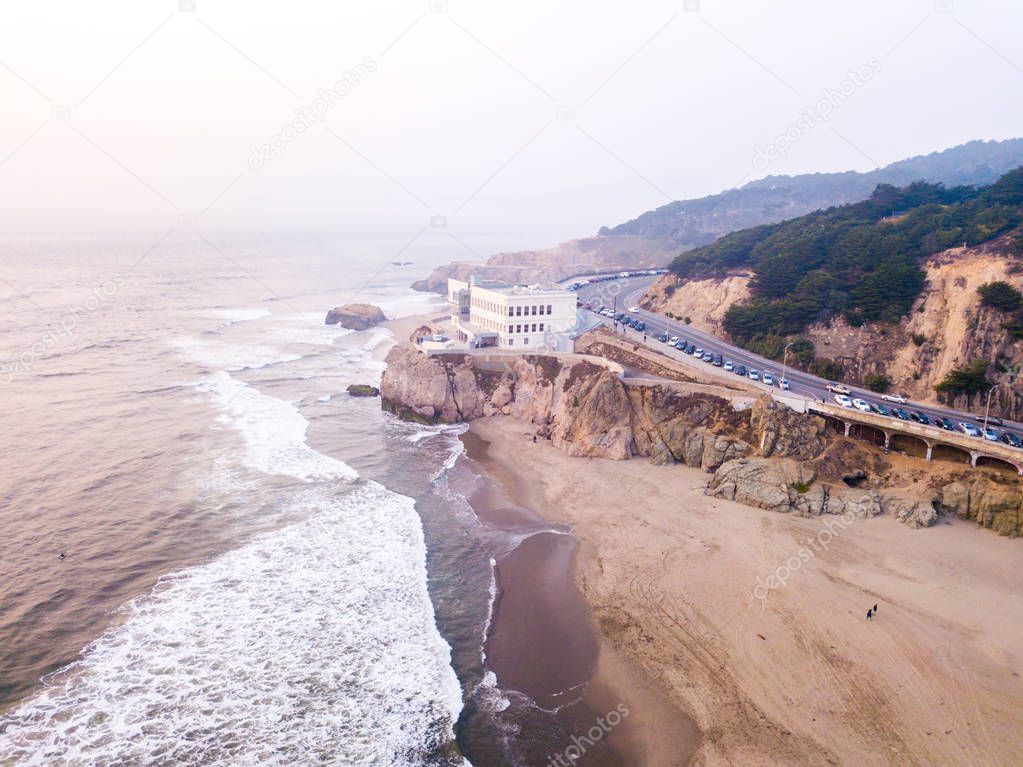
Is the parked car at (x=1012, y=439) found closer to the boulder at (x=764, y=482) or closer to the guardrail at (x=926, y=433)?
the guardrail at (x=926, y=433)

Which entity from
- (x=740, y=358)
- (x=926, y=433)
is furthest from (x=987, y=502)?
(x=740, y=358)

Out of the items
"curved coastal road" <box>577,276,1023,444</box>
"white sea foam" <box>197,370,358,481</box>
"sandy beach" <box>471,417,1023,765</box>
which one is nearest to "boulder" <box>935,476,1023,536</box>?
"sandy beach" <box>471,417,1023,765</box>

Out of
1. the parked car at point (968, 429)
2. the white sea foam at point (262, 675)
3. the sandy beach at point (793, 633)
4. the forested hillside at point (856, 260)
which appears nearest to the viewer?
the white sea foam at point (262, 675)

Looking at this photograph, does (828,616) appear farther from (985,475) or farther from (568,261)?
(568,261)

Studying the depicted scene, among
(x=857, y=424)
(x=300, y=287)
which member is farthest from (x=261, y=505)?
(x=300, y=287)

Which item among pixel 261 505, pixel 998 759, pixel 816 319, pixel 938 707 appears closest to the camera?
pixel 998 759

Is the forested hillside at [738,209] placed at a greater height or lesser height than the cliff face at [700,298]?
greater

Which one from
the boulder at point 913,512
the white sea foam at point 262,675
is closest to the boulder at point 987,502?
the boulder at point 913,512
